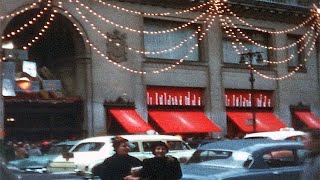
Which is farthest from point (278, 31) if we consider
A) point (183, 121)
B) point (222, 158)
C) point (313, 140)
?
point (313, 140)

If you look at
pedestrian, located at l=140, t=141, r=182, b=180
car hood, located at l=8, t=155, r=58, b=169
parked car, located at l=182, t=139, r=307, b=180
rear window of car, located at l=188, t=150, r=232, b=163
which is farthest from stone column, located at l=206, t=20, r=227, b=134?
pedestrian, located at l=140, t=141, r=182, b=180

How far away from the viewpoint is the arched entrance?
28594 mm

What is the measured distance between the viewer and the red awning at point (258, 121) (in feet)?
113

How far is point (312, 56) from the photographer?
39.4 meters

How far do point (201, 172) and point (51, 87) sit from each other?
17.2 m

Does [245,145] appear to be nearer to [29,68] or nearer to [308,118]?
[29,68]

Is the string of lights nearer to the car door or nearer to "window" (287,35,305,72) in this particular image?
"window" (287,35,305,72)

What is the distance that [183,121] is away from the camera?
106 feet

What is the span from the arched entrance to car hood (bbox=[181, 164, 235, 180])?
15.5 meters

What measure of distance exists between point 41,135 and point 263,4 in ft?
44.6

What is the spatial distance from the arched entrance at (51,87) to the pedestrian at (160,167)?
58.9ft

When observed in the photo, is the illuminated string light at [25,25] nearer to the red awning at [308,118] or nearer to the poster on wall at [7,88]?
the poster on wall at [7,88]

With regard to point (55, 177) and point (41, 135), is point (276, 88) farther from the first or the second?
point (55, 177)

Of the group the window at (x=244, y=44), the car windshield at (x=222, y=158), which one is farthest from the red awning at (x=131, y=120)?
the car windshield at (x=222, y=158)
